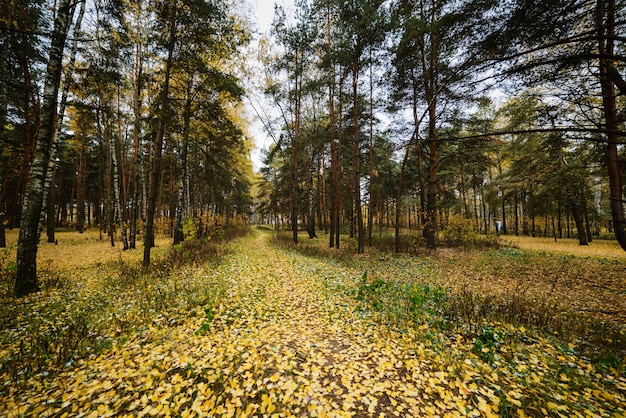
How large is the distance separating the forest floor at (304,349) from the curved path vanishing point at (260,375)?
2 cm

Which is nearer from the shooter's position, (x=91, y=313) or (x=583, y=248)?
(x=91, y=313)

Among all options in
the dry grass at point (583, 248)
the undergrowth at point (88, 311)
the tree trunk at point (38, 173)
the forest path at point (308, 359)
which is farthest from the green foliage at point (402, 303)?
the dry grass at point (583, 248)

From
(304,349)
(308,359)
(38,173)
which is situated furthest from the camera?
(38,173)

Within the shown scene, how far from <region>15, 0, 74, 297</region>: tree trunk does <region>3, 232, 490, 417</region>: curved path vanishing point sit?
4396 mm

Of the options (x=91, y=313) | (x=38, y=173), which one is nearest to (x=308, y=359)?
(x=91, y=313)

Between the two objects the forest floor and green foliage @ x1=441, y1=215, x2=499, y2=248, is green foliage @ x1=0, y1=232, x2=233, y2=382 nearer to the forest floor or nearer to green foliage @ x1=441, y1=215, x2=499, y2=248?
the forest floor

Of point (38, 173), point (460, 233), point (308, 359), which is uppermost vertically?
point (38, 173)

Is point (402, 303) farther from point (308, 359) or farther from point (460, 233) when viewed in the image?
point (460, 233)

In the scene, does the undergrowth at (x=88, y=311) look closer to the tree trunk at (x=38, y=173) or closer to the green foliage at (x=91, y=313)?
the green foliage at (x=91, y=313)

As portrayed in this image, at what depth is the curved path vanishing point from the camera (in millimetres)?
2521

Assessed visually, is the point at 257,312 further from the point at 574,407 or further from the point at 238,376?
the point at 574,407

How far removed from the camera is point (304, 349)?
367 cm

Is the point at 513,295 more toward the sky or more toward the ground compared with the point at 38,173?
more toward the ground

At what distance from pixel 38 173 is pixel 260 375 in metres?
7.15
